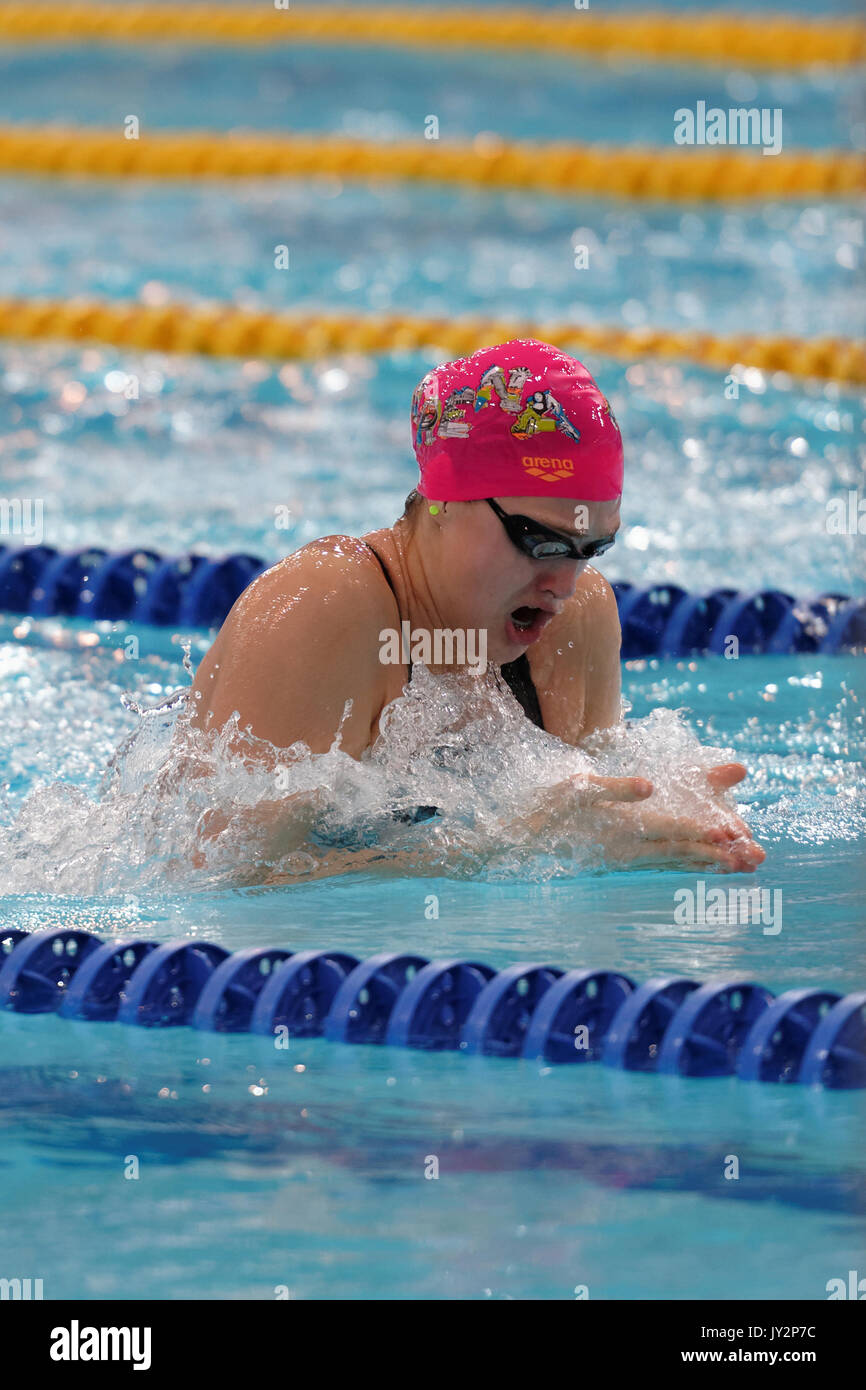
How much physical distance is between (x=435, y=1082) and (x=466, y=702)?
718 mm

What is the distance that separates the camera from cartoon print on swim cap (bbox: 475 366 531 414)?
9.95 ft

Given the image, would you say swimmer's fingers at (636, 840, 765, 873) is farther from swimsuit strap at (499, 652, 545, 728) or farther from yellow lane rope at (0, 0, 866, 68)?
yellow lane rope at (0, 0, 866, 68)

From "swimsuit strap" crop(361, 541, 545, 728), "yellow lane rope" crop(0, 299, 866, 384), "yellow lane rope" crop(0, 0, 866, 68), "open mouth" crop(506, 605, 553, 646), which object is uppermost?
"yellow lane rope" crop(0, 0, 866, 68)

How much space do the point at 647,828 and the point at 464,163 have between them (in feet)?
25.2

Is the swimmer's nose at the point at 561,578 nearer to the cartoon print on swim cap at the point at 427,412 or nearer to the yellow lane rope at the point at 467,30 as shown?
the cartoon print on swim cap at the point at 427,412

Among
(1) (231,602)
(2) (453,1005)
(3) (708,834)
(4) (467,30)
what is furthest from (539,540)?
(4) (467,30)

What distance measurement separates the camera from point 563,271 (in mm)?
8656

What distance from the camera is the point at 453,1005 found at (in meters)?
2.84

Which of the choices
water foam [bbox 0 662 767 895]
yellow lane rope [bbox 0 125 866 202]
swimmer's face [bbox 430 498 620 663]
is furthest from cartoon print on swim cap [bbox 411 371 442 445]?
yellow lane rope [bbox 0 125 866 202]

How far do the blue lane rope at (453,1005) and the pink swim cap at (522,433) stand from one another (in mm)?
723

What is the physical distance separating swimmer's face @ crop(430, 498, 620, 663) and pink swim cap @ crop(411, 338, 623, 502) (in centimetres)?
2

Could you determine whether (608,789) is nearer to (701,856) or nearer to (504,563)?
(701,856)
